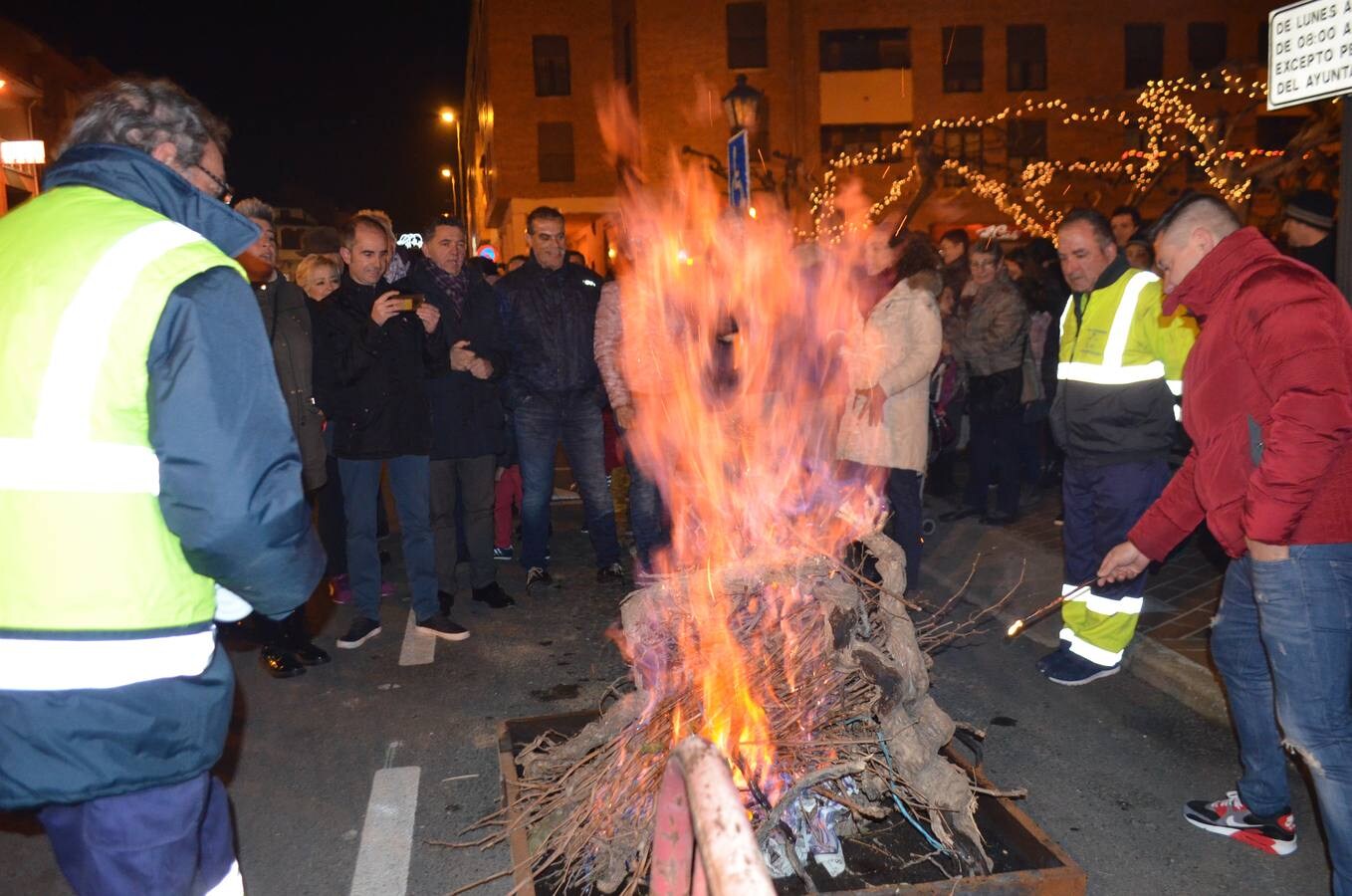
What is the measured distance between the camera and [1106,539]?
5.44m

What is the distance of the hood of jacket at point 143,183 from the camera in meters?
2.28

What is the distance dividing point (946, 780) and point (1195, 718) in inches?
93.2

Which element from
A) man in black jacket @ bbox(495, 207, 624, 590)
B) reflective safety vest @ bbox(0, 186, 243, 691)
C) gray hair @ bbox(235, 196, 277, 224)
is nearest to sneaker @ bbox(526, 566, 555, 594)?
man in black jacket @ bbox(495, 207, 624, 590)

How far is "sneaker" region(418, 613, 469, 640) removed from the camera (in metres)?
6.26

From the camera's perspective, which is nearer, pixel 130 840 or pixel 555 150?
pixel 130 840

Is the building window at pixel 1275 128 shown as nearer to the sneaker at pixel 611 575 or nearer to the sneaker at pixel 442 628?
the sneaker at pixel 611 575

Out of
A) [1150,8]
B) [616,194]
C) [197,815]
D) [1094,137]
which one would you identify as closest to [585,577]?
[197,815]

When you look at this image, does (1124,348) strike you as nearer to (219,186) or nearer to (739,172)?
(219,186)

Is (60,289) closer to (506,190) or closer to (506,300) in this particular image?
(506,300)

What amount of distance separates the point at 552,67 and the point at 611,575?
3231 cm

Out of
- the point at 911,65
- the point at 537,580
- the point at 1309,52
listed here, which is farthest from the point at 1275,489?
the point at 911,65

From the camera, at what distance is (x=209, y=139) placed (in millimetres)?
2582

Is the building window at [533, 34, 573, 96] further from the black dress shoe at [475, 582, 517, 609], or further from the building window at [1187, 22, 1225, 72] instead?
the black dress shoe at [475, 582, 517, 609]

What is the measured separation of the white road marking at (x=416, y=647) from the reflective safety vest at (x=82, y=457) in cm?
394
